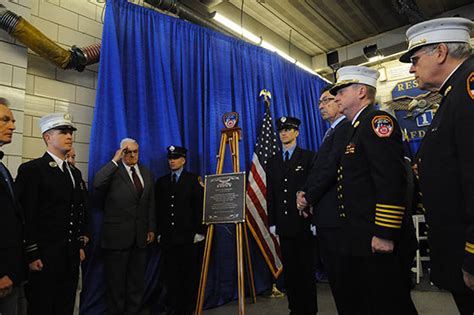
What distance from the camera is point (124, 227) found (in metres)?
2.82

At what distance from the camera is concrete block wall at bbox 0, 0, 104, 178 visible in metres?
2.75

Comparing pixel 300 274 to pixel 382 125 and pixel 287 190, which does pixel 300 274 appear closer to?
pixel 287 190

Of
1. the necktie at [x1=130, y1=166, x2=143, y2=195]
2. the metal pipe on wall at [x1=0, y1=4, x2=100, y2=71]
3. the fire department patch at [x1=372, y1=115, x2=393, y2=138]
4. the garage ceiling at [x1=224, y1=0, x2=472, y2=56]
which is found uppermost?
the garage ceiling at [x1=224, y1=0, x2=472, y2=56]

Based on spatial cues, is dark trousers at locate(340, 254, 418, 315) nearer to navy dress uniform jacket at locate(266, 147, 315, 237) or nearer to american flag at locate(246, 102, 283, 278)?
navy dress uniform jacket at locate(266, 147, 315, 237)

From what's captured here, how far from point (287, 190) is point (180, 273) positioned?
4.04 ft

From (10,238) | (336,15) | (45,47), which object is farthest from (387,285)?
(336,15)

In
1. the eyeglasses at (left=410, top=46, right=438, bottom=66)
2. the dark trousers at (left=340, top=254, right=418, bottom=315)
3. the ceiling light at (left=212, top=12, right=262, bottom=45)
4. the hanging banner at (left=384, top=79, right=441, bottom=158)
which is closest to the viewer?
the eyeglasses at (left=410, top=46, right=438, bottom=66)

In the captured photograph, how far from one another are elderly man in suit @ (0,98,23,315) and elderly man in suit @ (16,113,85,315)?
17 cm

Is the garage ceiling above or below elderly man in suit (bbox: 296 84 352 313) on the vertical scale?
above

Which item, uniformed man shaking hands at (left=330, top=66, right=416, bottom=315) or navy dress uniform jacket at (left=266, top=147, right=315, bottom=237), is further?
navy dress uniform jacket at (left=266, top=147, right=315, bottom=237)

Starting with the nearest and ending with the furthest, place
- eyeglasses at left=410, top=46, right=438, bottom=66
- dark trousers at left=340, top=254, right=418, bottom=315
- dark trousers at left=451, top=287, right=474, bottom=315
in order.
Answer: dark trousers at left=451, top=287, right=474, bottom=315, eyeglasses at left=410, top=46, right=438, bottom=66, dark trousers at left=340, top=254, right=418, bottom=315

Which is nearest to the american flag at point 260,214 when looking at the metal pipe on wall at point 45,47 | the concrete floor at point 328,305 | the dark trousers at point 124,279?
the concrete floor at point 328,305

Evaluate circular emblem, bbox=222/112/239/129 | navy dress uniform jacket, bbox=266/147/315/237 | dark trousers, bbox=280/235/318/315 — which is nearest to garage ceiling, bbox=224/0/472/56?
circular emblem, bbox=222/112/239/129

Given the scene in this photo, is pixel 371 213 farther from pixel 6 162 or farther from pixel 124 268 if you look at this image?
pixel 6 162
